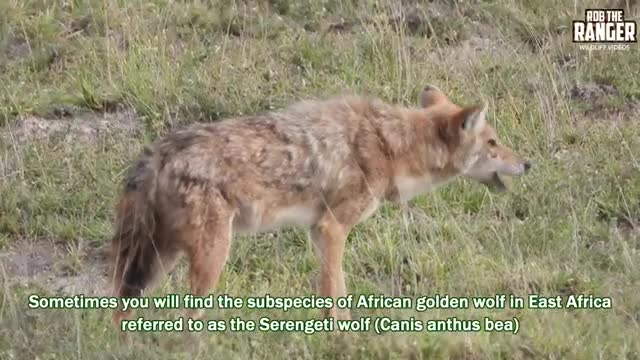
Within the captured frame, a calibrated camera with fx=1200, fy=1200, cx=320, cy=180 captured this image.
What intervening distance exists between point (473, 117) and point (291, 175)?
135 centimetres

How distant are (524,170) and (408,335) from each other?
2135 millimetres

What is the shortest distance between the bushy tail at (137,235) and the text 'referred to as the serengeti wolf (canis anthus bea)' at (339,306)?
0.11 meters

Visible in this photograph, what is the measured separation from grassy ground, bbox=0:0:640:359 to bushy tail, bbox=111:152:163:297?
0.25 m

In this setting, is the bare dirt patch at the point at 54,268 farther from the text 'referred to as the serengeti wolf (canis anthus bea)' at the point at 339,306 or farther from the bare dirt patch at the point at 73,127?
the bare dirt patch at the point at 73,127

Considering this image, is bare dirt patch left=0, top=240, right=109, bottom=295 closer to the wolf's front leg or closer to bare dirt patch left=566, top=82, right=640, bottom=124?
the wolf's front leg

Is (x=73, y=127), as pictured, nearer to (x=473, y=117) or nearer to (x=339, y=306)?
(x=473, y=117)

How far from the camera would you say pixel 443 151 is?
747cm

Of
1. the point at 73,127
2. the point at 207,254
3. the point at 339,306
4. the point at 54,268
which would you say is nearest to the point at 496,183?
the point at 339,306

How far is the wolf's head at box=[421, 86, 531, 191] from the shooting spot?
7473 millimetres

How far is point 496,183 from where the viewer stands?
25.9 ft

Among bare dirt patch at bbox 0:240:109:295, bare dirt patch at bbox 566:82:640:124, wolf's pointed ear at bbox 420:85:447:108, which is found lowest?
bare dirt patch at bbox 566:82:640:124

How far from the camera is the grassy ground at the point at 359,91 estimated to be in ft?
20.2

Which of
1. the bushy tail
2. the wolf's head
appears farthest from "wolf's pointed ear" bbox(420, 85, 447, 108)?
the bushy tail

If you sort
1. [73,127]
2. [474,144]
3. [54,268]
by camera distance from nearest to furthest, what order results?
[474,144]
[54,268]
[73,127]
